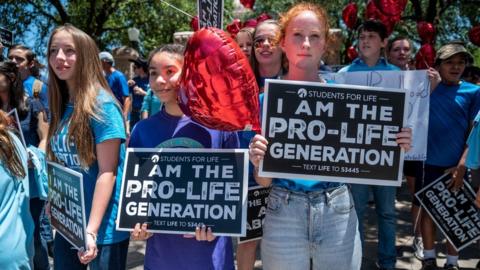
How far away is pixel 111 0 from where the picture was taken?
1630 centimetres

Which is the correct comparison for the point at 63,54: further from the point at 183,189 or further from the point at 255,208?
the point at 255,208

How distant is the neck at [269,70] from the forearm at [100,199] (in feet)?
4.33

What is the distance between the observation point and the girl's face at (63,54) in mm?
2277

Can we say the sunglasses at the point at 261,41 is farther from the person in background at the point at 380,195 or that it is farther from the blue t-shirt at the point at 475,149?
the blue t-shirt at the point at 475,149

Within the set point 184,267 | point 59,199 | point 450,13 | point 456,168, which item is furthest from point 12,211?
point 450,13

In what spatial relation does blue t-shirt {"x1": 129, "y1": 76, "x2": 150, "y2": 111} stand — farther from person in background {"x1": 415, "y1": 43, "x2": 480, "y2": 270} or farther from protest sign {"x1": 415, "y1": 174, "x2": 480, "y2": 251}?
protest sign {"x1": 415, "y1": 174, "x2": 480, "y2": 251}

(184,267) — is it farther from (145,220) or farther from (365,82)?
(365,82)

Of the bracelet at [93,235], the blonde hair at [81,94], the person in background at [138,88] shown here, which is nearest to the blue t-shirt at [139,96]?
the person in background at [138,88]

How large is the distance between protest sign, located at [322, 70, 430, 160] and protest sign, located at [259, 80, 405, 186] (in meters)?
1.23

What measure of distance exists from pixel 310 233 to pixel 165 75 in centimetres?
99

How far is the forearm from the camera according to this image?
215cm

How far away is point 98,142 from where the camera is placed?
218 centimetres

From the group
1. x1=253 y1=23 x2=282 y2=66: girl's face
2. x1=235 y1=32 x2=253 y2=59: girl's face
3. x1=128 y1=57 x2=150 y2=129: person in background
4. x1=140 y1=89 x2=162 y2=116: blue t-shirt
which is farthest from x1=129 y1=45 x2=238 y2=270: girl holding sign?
x1=128 y1=57 x2=150 y2=129: person in background

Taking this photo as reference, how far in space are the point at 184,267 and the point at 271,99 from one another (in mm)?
838
